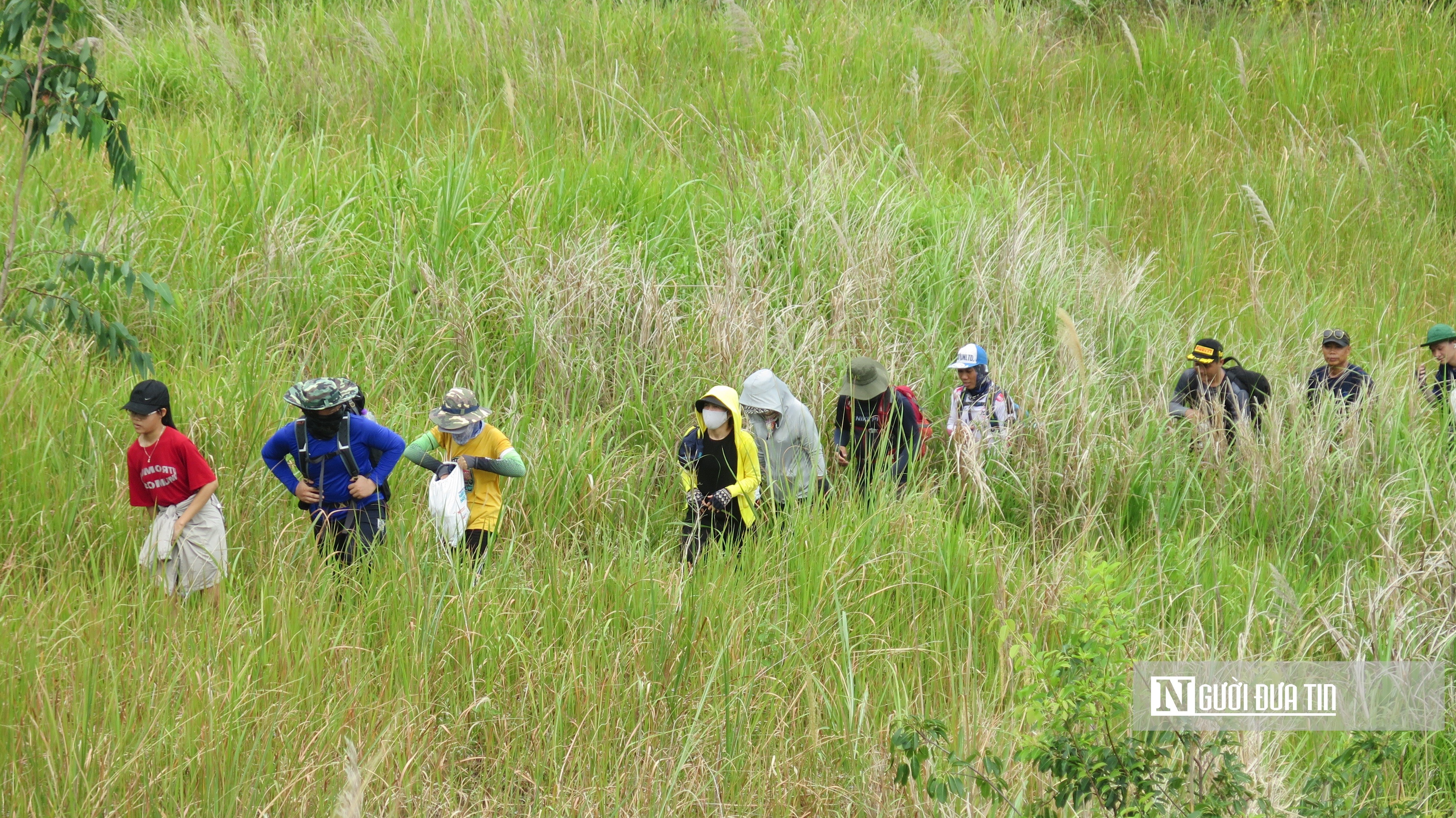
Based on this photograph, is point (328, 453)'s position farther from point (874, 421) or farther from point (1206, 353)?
point (1206, 353)

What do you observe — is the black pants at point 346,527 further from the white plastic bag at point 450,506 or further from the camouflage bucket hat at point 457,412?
the camouflage bucket hat at point 457,412

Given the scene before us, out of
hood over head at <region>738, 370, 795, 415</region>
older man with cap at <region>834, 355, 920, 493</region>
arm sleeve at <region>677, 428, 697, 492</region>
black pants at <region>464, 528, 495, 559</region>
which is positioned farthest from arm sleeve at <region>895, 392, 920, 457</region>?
black pants at <region>464, 528, 495, 559</region>

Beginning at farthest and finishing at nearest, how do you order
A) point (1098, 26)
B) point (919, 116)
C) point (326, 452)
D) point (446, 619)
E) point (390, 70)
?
point (1098, 26) < point (919, 116) < point (390, 70) < point (326, 452) < point (446, 619)

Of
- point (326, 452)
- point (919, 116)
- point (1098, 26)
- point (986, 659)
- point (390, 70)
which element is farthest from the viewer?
point (1098, 26)

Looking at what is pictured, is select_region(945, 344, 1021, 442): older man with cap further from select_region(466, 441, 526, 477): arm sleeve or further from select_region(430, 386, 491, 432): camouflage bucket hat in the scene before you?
select_region(430, 386, 491, 432): camouflage bucket hat

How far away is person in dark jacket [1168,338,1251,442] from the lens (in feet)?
21.9

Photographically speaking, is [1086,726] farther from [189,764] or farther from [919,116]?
[919,116]

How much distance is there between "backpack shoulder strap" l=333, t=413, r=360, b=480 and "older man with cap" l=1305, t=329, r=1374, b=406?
212 inches

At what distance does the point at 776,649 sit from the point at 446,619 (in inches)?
51.3

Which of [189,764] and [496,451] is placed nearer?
[189,764]

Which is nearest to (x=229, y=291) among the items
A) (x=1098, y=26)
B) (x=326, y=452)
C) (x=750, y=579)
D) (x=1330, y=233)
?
(x=326, y=452)

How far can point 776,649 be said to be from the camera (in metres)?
4.74

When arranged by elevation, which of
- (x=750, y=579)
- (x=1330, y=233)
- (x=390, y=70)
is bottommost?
(x=750, y=579)

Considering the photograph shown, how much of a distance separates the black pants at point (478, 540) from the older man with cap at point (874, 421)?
6.30ft
